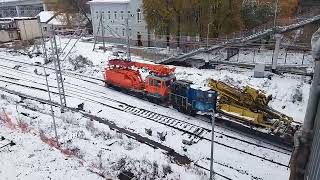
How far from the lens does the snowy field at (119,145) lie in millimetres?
16219

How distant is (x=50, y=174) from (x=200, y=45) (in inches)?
963

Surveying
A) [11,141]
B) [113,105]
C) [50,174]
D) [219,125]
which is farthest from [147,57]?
[50,174]

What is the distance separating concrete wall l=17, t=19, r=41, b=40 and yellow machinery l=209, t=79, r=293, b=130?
45.4 meters

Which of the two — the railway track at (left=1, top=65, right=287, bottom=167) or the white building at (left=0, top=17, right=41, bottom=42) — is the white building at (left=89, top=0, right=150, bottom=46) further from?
the railway track at (left=1, top=65, right=287, bottom=167)

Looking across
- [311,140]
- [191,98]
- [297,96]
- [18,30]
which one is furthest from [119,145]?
[18,30]

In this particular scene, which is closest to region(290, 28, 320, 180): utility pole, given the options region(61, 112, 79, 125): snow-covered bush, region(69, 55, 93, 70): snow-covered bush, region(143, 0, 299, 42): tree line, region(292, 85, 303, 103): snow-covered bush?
region(61, 112, 79, 125): snow-covered bush

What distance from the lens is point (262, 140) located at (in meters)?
19.2

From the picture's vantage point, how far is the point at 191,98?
22.2 meters

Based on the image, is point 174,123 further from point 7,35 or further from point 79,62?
point 7,35

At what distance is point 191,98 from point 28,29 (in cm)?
4474

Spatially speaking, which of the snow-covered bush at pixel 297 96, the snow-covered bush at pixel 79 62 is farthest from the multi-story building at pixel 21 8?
the snow-covered bush at pixel 297 96

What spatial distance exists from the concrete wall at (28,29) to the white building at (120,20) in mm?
12726

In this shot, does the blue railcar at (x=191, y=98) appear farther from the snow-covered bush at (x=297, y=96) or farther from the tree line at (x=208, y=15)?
the tree line at (x=208, y=15)

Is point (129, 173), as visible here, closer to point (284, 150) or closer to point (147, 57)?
point (284, 150)
